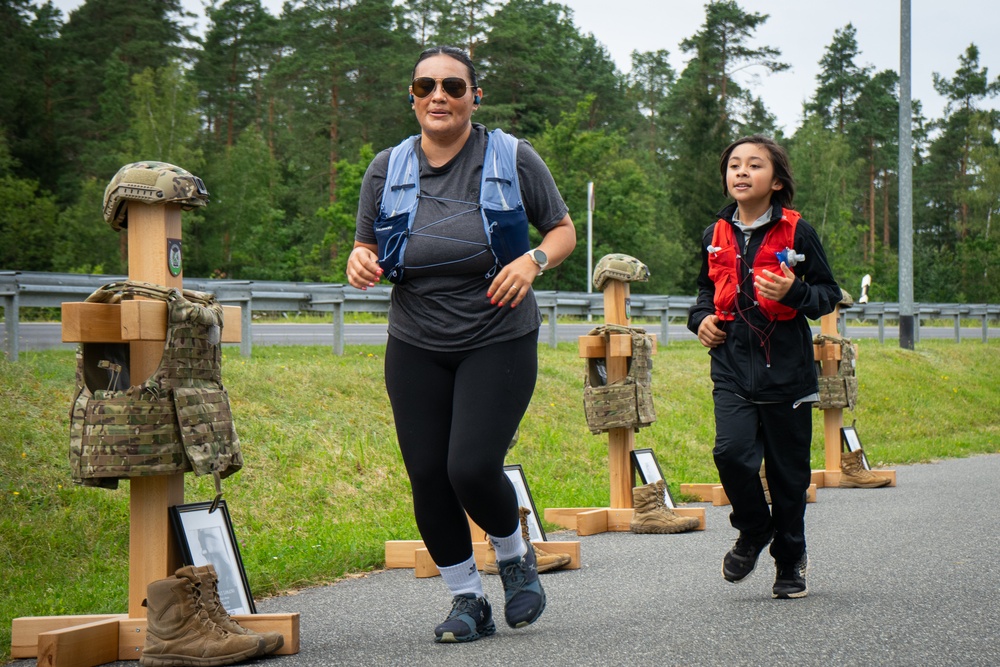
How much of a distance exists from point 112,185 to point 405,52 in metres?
45.7

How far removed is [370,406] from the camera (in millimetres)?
11297

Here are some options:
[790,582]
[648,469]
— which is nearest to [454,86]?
[790,582]

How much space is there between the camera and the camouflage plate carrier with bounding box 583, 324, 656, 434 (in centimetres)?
821

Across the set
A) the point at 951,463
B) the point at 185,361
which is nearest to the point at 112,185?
the point at 185,361

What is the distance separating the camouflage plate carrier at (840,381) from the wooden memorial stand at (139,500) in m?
7.72

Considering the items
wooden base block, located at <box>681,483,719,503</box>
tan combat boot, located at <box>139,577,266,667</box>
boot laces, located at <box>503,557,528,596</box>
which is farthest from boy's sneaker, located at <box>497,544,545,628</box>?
wooden base block, located at <box>681,483,719,503</box>

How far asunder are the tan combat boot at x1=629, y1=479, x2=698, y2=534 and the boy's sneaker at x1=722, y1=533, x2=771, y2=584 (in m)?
2.60

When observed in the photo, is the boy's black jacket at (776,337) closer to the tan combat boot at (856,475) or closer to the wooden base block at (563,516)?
the wooden base block at (563,516)

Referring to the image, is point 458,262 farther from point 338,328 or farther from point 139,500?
point 338,328

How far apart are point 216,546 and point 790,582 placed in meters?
2.49

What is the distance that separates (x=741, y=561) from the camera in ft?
17.8

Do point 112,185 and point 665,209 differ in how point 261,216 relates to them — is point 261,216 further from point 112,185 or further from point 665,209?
point 112,185

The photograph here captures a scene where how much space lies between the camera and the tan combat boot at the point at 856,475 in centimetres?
1111

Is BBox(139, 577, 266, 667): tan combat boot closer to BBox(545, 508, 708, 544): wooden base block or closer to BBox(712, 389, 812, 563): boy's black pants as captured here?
BBox(712, 389, 812, 563): boy's black pants
